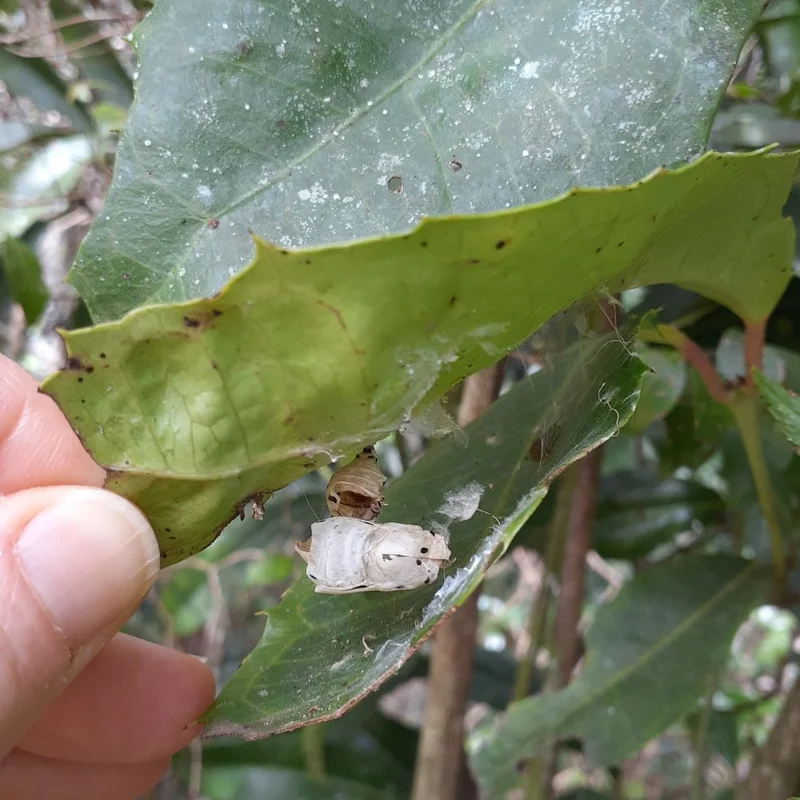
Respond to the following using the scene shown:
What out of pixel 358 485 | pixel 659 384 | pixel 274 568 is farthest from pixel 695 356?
pixel 274 568

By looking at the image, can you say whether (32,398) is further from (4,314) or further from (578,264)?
(4,314)

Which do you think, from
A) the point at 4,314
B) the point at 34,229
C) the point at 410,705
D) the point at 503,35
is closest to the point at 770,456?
the point at 503,35

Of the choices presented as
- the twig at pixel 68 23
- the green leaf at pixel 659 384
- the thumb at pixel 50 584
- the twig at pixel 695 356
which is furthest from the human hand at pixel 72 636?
the twig at pixel 68 23

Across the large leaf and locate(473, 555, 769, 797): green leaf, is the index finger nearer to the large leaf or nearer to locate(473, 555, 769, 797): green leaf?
the large leaf

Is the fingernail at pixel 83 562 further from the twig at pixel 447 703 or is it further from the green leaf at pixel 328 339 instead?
the twig at pixel 447 703

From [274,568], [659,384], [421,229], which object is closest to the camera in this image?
[421,229]

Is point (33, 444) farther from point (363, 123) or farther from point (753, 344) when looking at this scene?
point (753, 344)

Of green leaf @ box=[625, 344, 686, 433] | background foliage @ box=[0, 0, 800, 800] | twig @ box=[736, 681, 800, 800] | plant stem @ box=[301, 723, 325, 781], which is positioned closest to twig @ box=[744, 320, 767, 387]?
background foliage @ box=[0, 0, 800, 800]
